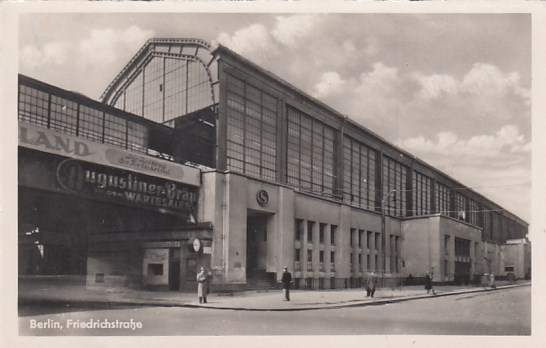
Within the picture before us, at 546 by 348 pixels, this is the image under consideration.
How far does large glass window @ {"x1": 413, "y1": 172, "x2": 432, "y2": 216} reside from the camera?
4931 cm

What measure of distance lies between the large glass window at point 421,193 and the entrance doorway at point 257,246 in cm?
2054

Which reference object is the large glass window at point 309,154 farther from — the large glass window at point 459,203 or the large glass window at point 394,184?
the large glass window at point 459,203

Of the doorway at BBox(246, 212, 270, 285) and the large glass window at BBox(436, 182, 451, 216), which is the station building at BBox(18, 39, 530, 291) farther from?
the large glass window at BBox(436, 182, 451, 216)

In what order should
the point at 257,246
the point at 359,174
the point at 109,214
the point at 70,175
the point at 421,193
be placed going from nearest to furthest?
the point at 70,175 < the point at 109,214 < the point at 257,246 < the point at 359,174 < the point at 421,193

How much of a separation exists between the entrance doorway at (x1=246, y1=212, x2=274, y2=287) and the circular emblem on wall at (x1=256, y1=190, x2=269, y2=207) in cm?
115

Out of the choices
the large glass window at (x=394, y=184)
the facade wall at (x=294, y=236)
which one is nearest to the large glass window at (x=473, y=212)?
the large glass window at (x=394, y=184)

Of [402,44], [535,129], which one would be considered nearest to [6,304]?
[402,44]

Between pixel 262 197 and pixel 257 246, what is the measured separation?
358 cm

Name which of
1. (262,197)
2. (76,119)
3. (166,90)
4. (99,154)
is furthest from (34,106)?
(262,197)

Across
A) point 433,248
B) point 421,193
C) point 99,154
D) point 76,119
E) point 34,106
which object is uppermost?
point 34,106

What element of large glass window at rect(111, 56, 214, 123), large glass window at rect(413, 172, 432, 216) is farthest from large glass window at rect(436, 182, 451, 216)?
large glass window at rect(111, 56, 214, 123)

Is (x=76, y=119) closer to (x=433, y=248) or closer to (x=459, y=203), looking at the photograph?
(x=433, y=248)

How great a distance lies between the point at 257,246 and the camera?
109 feet

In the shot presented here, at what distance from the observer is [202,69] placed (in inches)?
1161
